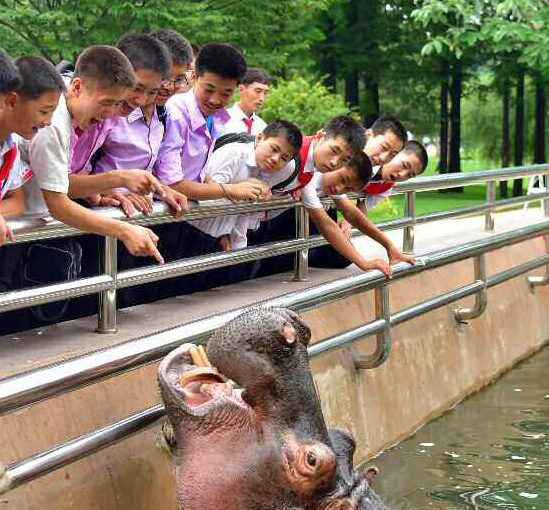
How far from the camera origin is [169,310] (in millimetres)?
5051

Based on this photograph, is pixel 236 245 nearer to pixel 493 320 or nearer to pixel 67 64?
pixel 67 64

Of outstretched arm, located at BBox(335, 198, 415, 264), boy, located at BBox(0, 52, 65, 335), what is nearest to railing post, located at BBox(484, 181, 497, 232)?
outstretched arm, located at BBox(335, 198, 415, 264)

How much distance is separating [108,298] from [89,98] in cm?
77

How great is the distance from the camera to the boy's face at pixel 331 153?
6000 millimetres

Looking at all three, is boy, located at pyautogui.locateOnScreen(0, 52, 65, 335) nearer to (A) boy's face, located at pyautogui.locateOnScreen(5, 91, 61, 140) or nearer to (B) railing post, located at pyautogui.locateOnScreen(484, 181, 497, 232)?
(A) boy's face, located at pyautogui.locateOnScreen(5, 91, 61, 140)

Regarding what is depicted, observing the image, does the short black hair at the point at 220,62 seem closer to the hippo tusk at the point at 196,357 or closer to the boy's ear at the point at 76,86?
the boy's ear at the point at 76,86

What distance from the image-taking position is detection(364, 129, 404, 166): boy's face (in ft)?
22.6

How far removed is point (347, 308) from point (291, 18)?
1650 centimetres

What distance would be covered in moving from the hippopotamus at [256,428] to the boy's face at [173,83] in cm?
226

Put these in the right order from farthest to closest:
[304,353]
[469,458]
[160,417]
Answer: [469,458] → [160,417] → [304,353]

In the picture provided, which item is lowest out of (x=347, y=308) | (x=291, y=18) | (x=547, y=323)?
(x=547, y=323)

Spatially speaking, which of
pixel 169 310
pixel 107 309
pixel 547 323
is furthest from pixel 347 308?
pixel 547 323

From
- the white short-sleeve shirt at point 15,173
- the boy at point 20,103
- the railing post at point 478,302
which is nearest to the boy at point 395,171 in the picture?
the railing post at point 478,302

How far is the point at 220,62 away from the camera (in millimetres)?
5434
